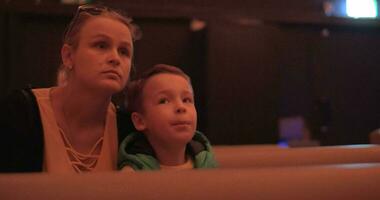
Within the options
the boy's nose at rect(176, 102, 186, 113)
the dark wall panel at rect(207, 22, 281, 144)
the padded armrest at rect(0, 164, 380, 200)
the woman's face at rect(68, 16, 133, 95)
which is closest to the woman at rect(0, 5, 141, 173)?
the woman's face at rect(68, 16, 133, 95)

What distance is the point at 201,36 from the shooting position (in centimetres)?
268

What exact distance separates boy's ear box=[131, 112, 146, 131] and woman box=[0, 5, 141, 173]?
52 millimetres

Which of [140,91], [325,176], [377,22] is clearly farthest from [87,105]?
[377,22]

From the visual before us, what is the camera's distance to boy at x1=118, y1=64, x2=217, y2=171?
0.83 metres

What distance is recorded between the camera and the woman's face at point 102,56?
0.79 metres

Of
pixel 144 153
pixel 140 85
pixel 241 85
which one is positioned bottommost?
pixel 241 85

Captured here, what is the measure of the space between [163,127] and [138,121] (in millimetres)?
75

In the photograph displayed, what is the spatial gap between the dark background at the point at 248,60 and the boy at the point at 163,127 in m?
1.69

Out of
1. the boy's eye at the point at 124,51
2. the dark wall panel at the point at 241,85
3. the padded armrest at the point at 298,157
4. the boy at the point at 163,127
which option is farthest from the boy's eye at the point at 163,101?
the dark wall panel at the point at 241,85

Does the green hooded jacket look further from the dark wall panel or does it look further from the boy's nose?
the dark wall panel

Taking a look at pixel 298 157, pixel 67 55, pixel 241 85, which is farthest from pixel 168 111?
pixel 241 85

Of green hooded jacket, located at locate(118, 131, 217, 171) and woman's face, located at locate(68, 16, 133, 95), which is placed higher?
woman's face, located at locate(68, 16, 133, 95)

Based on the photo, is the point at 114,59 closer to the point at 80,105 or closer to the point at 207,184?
the point at 80,105

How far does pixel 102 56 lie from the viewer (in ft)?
2.59
